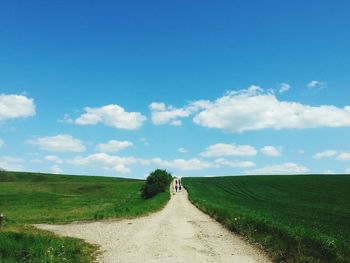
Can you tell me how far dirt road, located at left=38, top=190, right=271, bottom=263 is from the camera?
18.0m

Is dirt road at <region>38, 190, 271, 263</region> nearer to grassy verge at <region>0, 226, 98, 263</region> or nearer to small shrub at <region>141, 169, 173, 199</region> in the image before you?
grassy verge at <region>0, 226, 98, 263</region>

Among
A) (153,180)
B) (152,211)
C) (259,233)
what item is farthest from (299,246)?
(153,180)

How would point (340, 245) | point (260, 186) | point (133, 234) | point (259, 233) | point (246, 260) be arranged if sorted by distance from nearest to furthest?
point (340, 245), point (246, 260), point (259, 233), point (133, 234), point (260, 186)

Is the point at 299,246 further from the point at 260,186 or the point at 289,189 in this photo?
the point at 260,186

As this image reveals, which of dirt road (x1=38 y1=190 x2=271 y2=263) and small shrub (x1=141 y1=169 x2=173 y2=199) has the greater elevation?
small shrub (x1=141 y1=169 x2=173 y2=199)

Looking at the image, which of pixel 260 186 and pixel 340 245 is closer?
pixel 340 245

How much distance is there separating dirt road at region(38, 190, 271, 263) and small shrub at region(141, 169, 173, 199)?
5184cm

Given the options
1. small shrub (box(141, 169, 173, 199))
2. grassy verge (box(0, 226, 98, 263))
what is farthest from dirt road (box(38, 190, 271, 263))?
small shrub (box(141, 169, 173, 199))

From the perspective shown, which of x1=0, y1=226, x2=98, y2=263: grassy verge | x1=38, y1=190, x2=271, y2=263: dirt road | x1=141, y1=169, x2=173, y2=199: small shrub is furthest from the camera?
x1=141, y1=169, x2=173, y2=199: small shrub

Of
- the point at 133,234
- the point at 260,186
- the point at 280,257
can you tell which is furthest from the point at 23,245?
the point at 260,186

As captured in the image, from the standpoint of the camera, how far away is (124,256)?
59.5 feet

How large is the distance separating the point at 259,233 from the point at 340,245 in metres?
7.06

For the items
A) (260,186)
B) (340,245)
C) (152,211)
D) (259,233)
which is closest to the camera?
(340,245)

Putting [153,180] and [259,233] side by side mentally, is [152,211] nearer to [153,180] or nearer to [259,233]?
[259,233]
